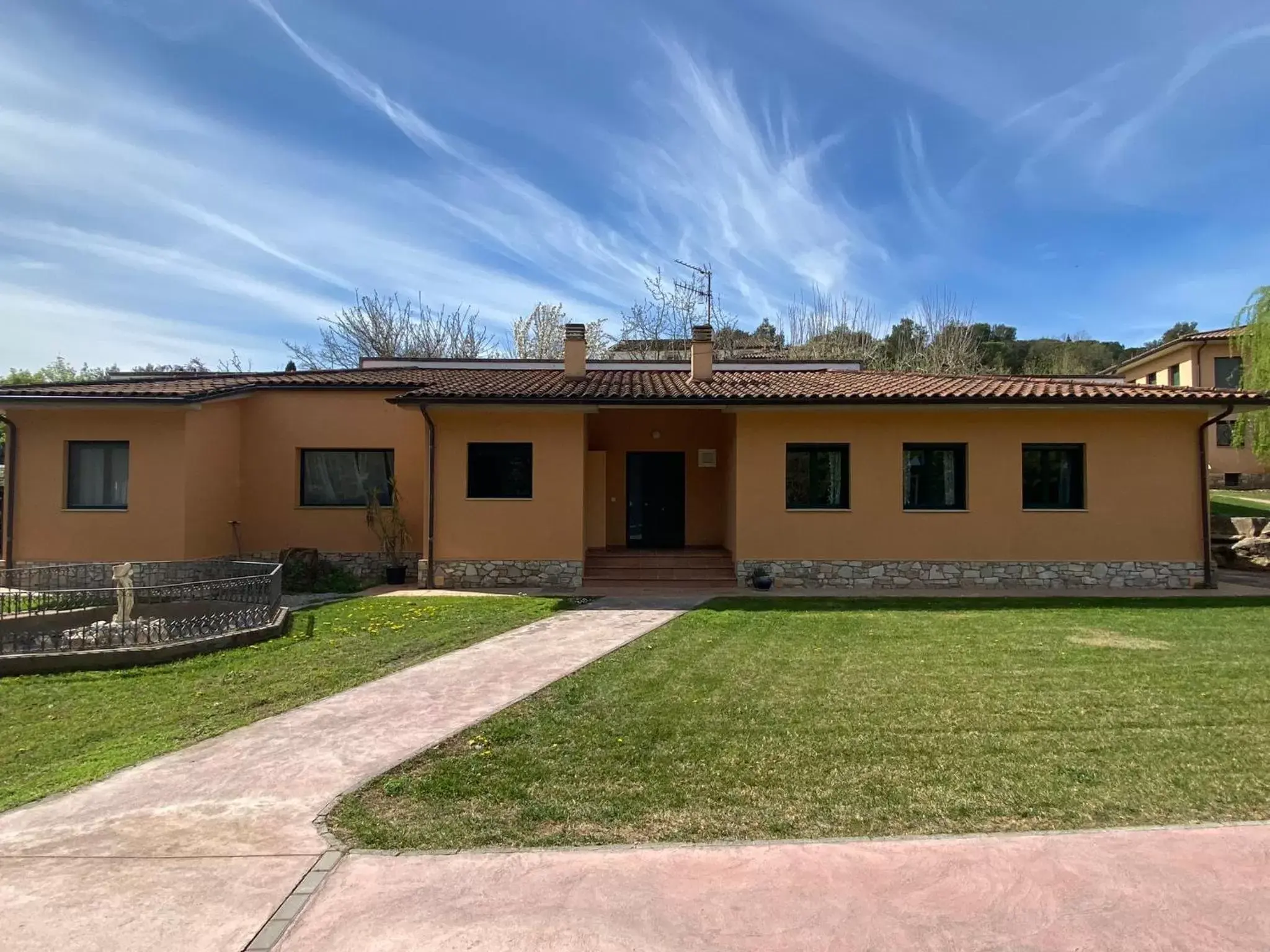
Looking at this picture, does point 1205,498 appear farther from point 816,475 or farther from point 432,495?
point 432,495

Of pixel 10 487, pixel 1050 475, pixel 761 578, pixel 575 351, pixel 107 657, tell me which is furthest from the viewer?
pixel 575 351

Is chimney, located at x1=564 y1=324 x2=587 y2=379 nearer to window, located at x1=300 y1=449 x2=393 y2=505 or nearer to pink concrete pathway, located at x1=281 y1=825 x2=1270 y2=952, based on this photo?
window, located at x1=300 y1=449 x2=393 y2=505

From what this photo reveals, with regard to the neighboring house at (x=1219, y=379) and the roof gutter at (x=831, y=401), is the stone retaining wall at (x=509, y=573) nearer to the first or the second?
the roof gutter at (x=831, y=401)

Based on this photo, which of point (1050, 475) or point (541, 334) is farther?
point (541, 334)

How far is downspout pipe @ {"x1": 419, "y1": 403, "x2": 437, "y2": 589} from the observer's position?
12883mm

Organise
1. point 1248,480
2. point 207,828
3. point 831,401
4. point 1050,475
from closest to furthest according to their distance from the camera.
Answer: point 207,828 < point 831,401 < point 1050,475 < point 1248,480

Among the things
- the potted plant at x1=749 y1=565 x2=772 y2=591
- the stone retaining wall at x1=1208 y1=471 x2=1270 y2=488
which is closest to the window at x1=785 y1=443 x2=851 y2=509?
the potted plant at x1=749 y1=565 x2=772 y2=591

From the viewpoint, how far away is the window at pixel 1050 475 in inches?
508

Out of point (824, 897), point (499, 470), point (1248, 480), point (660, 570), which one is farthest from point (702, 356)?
point (1248, 480)

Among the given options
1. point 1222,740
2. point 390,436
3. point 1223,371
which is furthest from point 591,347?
point 1222,740

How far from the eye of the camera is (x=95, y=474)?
1313 centimetres

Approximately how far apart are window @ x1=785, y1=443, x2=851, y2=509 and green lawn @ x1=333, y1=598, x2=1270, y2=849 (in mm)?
4956

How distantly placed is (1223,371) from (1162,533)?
76.1ft

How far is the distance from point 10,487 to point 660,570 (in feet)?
39.9
